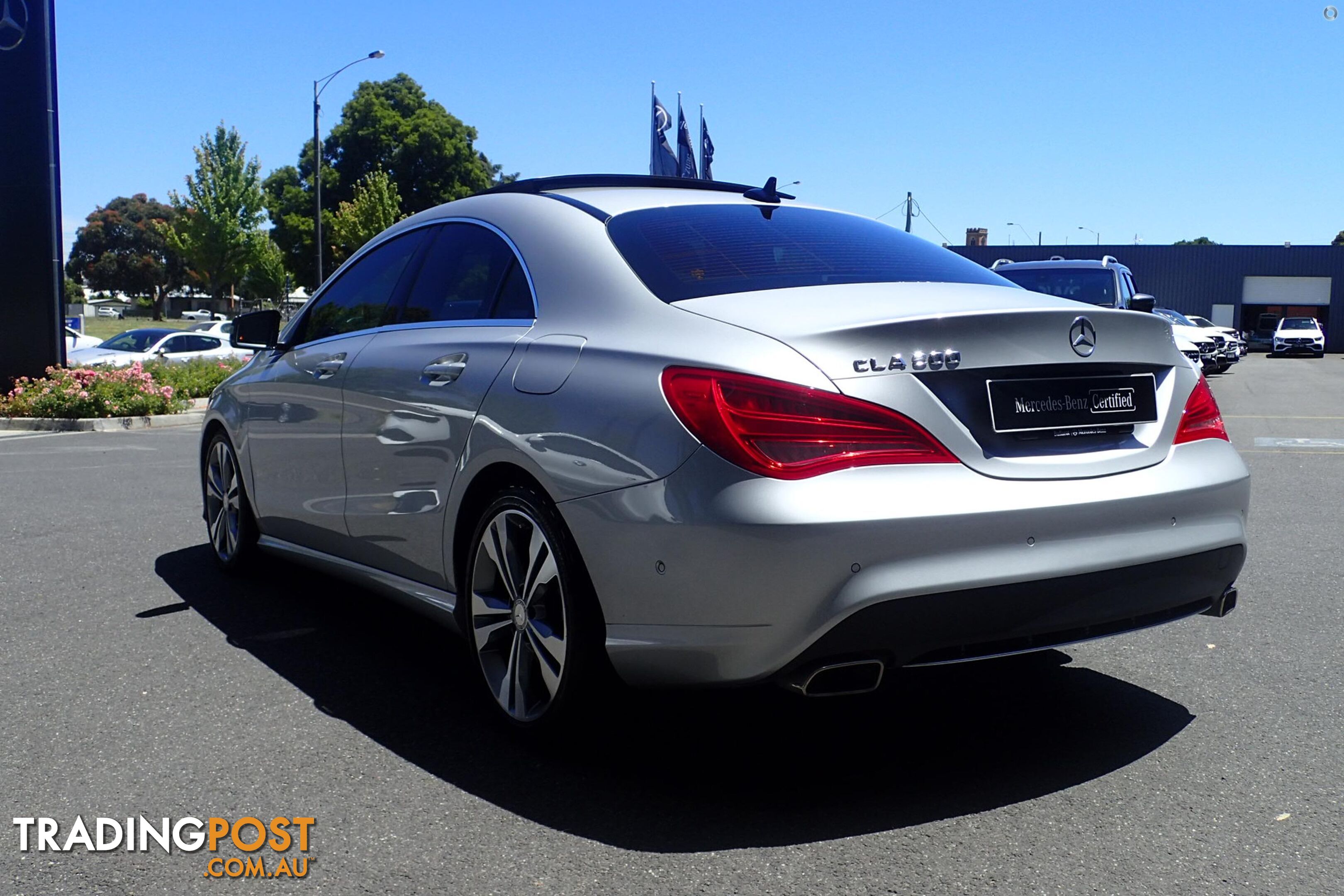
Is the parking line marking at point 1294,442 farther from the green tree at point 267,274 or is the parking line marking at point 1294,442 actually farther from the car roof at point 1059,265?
the green tree at point 267,274

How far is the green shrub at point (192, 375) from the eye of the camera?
20.7 m

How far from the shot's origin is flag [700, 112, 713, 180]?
1266 inches

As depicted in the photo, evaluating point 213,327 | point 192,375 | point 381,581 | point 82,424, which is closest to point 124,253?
point 213,327

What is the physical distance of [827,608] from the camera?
299cm

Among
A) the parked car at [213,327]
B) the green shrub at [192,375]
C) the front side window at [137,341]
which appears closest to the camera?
the green shrub at [192,375]

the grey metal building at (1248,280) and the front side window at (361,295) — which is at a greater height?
the grey metal building at (1248,280)

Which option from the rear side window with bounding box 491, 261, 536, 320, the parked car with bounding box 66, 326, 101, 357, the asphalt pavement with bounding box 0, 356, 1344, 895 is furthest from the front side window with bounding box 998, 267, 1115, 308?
the parked car with bounding box 66, 326, 101, 357

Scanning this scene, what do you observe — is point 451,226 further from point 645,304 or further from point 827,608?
point 827,608

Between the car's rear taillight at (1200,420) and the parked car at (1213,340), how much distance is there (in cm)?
2443

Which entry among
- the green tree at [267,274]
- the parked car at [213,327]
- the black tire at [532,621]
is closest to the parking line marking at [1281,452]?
the black tire at [532,621]

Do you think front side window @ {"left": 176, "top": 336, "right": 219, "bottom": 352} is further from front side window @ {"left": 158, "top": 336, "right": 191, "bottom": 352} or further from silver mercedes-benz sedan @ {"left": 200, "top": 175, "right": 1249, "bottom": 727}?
silver mercedes-benz sedan @ {"left": 200, "top": 175, "right": 1249, "bottom": 727}

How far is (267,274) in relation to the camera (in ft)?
243

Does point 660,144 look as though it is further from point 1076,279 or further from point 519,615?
point 519,615

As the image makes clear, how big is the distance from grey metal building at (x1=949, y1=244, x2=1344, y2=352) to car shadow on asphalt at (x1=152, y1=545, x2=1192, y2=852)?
6443 cm
